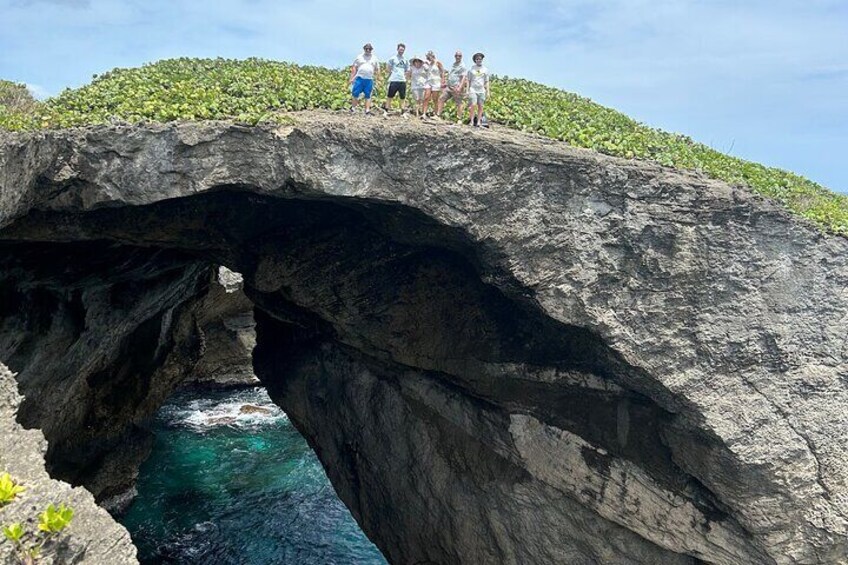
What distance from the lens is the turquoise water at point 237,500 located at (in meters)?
17.5

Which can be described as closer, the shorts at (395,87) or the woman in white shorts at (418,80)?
the woman in white shorts at (418,80)

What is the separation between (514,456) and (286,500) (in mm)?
11249

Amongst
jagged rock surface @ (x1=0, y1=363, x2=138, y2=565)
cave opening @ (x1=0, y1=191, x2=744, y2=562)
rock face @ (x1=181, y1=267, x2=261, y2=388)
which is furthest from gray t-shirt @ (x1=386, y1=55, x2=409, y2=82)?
rock face @ (x1=181, y1=267, x2=261, y2=388)

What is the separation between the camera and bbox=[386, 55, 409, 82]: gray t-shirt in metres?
11.1

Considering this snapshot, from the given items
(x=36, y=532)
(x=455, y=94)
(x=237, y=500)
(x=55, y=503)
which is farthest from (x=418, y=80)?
(x=237, y=500)

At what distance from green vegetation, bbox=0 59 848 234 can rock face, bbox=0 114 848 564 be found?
47cm

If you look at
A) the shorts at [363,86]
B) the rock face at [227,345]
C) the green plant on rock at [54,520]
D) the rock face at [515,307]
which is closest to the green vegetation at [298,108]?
the shorts at [363,86]

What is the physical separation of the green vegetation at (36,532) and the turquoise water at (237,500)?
41.2ft

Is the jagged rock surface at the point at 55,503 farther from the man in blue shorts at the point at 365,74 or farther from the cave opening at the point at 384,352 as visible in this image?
the man in blue shorts at the point at 365,74

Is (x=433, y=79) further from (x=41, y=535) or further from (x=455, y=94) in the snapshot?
(x=41, y=535)

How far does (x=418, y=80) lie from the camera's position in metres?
10.6

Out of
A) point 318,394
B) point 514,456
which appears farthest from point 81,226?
point 514,456

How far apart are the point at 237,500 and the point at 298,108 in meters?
14.8

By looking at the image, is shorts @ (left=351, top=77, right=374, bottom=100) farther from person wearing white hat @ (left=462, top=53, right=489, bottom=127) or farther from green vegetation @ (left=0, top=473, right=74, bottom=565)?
green vegetation @ (left=0, top=473, right=74, bottom=565)
